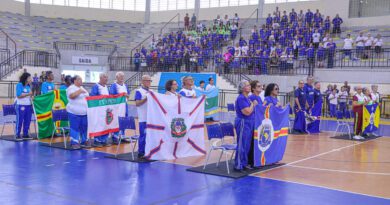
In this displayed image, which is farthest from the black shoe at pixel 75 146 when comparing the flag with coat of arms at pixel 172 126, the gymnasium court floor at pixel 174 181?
the flag with coat of arms at pixel 172 126

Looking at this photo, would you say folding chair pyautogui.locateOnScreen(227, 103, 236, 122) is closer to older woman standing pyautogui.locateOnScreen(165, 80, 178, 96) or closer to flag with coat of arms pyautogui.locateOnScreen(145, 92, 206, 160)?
flag with coat of arms pyautogui.locateOnScreen(145, 92, 206, 160)

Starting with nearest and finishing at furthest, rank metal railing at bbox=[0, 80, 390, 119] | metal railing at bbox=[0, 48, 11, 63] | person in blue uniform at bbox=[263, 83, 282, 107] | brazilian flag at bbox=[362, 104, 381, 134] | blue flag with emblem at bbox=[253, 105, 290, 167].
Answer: blue flag with emblem at bbox=[253, 105, 290, 167] < person in blue uniform at bbox=[263, 83, 282, 107] < brazilian flag at bbox=[362, 104, 381, 134] < metal railing at bbox=[0, 80, 390, 119] < metal railing at bbox=[0, 48, 11, 63]

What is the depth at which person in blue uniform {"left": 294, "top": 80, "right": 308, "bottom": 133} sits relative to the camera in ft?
46.9

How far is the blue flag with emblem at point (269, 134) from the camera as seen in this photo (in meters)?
8.23

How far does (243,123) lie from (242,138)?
11.0 inches

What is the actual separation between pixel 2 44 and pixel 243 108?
26206mm

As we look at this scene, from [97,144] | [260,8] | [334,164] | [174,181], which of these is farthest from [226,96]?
[174,181]

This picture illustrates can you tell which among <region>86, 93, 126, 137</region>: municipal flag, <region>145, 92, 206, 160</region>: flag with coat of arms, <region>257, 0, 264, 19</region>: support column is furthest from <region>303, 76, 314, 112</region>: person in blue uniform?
<region>257, 0, 264, 19</region>: support column

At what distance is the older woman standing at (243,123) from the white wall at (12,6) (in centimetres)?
3089

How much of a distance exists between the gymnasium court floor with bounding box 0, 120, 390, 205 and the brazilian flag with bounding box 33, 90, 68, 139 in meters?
1.09

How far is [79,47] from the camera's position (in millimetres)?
34188

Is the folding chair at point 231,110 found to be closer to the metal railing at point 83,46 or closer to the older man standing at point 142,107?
the older man standing at point 142,107

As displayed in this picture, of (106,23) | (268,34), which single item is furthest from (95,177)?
(106,23)

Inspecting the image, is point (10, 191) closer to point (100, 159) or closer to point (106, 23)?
point (100, 159)
